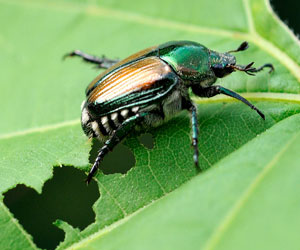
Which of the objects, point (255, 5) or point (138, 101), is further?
point (255, 5)

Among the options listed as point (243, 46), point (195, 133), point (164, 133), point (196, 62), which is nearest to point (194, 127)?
point (195, 133)

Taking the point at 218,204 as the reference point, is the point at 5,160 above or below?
below

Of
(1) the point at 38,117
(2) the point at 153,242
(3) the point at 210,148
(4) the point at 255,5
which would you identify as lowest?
(1) the point at 38,117

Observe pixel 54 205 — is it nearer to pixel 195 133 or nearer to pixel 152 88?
pixel 152 88

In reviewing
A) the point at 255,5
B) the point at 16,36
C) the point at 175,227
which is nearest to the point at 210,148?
the point at 175,227

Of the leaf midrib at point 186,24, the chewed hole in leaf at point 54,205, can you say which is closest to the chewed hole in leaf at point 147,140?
the chewed hole in leaf at point 54,205

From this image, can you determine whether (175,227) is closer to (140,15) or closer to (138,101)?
(138,101)
